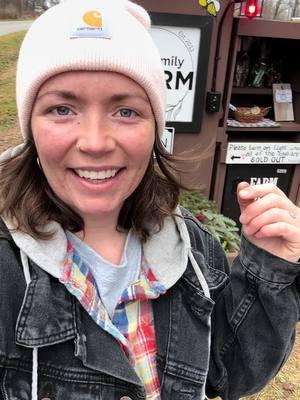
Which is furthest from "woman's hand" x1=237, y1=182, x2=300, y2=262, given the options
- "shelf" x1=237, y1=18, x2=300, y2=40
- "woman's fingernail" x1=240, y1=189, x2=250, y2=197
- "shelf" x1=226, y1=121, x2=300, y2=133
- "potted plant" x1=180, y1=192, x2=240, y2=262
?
"shelf" x1=226, y1=121, x2=300, y2=133

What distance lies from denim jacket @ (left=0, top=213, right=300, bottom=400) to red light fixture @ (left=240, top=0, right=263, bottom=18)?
2.43 meters

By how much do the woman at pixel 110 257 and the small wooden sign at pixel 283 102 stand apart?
11.0 feet

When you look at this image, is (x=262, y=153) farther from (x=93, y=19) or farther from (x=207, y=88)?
(x=93, y=19)

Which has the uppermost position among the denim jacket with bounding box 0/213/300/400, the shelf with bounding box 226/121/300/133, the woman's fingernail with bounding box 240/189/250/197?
the woman's fingernail with bounding box 240/189/250/197

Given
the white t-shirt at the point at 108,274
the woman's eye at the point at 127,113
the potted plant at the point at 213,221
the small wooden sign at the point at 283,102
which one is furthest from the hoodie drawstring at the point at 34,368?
the small wooden sign at the point at 283,102

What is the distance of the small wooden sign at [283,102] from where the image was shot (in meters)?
4.29

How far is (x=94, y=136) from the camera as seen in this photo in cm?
98

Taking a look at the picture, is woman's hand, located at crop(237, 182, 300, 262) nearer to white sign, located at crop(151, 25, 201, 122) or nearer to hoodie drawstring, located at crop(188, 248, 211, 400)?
hoodie drawstring, located at crop(188, 248, 211, 400)

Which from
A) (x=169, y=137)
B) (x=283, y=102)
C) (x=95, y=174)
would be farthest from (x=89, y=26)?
(x=283, y=102)

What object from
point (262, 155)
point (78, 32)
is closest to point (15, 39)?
point (262, 155)

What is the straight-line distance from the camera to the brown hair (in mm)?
1101

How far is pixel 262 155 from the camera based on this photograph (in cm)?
401

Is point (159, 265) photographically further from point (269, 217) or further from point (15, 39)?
point (15, 39)

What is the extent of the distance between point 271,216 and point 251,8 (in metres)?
2.64
